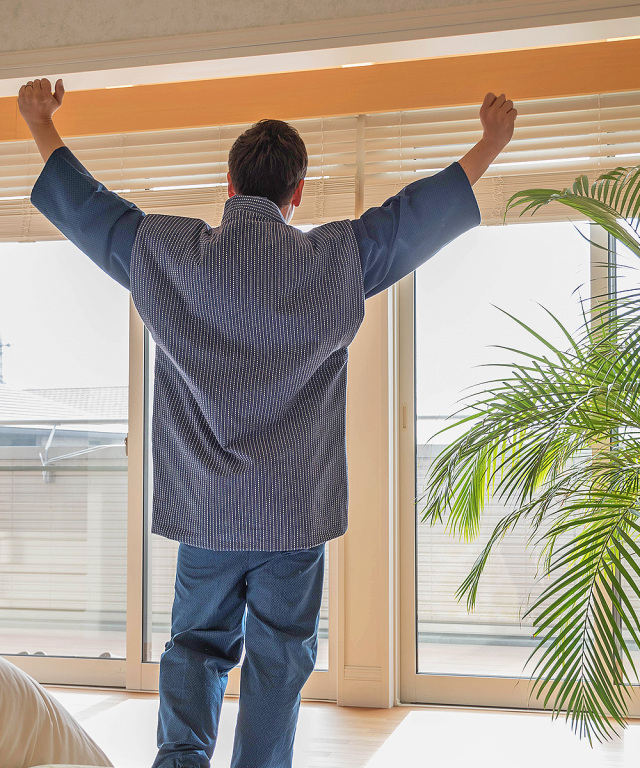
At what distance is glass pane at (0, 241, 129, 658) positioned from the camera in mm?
3150

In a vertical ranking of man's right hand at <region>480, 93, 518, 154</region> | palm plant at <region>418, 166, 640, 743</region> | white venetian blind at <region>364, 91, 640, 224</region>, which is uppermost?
white venetian blind at <region>364, 91, 640, 224</region>

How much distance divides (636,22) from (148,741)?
2.46 metres

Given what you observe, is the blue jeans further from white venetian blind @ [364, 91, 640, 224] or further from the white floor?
white venetian blind @ [364, 91, 640, 224]

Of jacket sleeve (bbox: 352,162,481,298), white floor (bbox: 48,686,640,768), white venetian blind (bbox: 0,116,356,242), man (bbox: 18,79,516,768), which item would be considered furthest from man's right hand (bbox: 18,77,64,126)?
white floor (bbox: 48,686,640,768)

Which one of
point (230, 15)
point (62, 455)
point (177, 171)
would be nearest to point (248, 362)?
point (230, 15)

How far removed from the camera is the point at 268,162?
4.53ft

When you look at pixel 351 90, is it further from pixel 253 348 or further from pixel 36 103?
pixel 253 348

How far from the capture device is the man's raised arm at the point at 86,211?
1372 millimetres

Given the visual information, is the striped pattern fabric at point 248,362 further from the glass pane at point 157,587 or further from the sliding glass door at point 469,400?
the glass pane at point 157,587

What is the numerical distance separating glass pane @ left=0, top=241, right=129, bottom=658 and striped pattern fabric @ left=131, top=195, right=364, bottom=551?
6.29 ft

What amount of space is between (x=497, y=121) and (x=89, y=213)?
2.49 ft

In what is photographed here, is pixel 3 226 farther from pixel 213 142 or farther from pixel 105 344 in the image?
pixel 213 142

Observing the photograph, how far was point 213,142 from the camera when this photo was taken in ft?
9.91

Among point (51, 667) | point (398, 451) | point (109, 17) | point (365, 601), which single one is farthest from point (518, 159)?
point (51, 667)
